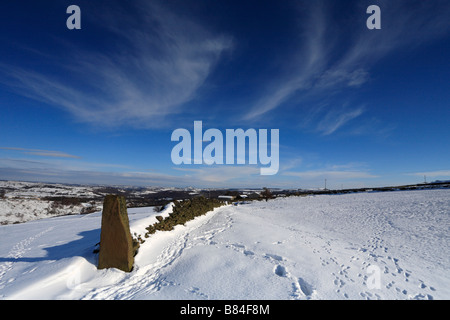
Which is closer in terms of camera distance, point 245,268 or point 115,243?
point 115,243

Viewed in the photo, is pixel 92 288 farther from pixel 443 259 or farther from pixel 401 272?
pixel 443 259

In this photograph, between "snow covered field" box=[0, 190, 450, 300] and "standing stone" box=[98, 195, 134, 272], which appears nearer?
"snow covered field" box=[0, 190, 450, 300]

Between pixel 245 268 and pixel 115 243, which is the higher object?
pixel 115 243

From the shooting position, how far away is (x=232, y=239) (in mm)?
7203

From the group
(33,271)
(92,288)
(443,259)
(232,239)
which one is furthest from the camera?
(232,239)

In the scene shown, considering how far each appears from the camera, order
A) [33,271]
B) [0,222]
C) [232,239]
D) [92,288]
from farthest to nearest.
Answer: [0,222]
[232,239]
[33,271]
[92,288]

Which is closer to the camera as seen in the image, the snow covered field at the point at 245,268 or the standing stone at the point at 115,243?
the snow covered field at the point at 245,268

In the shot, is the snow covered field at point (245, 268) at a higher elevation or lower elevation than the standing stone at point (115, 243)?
→ lower

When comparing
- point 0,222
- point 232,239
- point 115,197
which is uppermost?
point 115,197

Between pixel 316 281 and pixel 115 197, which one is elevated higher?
pixel 115 197

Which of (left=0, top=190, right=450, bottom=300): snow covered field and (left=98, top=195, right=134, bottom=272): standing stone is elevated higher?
(left=98, top=195, right=134, bottom=272): standing stone
